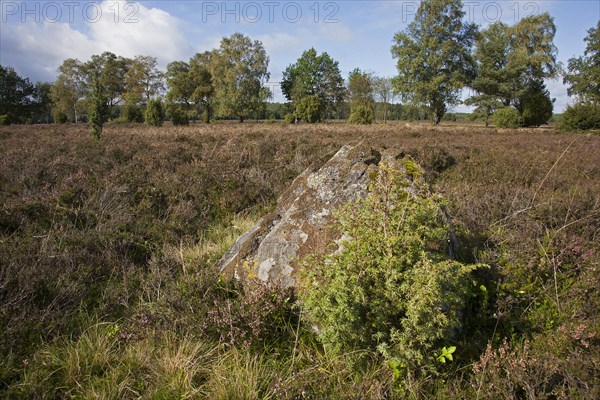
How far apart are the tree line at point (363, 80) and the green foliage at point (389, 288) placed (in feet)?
47.7

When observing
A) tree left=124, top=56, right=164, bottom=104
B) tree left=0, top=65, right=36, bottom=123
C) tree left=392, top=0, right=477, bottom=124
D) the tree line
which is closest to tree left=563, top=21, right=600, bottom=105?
the tree line

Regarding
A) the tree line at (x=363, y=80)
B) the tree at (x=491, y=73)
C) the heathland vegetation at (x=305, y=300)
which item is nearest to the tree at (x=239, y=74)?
the tree line at (x=363, y=80)

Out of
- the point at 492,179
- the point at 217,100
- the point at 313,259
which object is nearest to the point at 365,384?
the point at 313,259

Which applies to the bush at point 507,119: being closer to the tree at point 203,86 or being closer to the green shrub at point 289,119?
the green shrub at point 289,119

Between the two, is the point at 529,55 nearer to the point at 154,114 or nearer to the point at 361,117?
the point at 361,117

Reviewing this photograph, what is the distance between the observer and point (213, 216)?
18.3ft

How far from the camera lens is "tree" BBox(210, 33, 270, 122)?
46938 millimetres

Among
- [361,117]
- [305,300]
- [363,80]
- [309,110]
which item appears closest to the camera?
[305,300]

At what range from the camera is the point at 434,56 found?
36.3 m

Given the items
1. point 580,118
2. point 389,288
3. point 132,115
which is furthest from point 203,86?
point 389,288

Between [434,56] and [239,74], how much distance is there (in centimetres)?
2518

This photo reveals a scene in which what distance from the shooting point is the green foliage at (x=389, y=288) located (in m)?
2.04

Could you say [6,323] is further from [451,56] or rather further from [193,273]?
[451,56]

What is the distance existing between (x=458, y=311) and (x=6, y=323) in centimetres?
323
